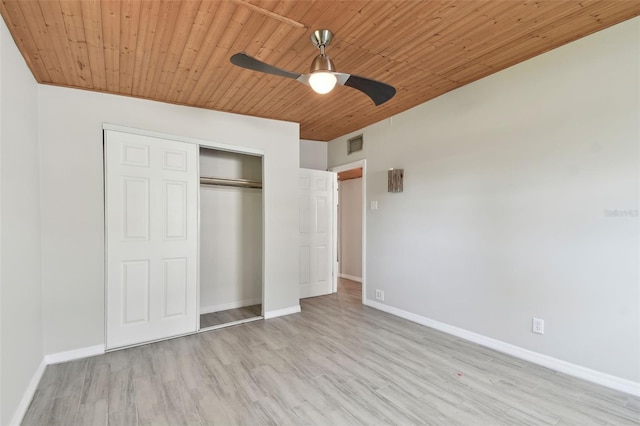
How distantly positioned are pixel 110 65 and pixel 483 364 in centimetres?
417

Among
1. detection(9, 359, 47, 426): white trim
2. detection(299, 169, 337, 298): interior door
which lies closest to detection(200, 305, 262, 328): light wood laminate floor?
detection(299, 169, 337, 298): interior door

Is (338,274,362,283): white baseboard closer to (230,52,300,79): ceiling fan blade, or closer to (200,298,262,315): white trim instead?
(200,298,262,315): white trim

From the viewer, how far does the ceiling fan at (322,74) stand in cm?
182

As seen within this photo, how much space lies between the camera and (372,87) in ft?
6.86

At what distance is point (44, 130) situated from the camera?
2.71 m

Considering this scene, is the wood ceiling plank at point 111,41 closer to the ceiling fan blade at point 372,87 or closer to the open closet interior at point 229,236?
the open closet interior at point 229,236

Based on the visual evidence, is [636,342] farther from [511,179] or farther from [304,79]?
[304,79]

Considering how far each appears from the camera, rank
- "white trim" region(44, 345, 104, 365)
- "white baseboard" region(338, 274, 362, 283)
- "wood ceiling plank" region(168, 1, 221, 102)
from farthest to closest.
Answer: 1. "white baseboard" region(338, 274, 362, 283)
2. "white trim" region(44, 345, 104, 365)
3. "wood ceiling plank" region(168, 1, 221, 102)

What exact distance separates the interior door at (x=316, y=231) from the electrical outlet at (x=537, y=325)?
10.2 feet

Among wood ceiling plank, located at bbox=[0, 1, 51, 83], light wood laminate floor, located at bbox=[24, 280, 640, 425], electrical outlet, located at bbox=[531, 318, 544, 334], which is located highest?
wood ceiling plank, located at bbox=[0, 1, 51, 83]

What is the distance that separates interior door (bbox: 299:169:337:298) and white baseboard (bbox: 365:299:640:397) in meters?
1.80

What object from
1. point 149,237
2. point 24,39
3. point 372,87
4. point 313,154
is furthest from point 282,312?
point 24,39

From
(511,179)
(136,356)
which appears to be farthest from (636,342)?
(136,356)

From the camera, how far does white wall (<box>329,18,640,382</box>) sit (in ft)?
7.26
